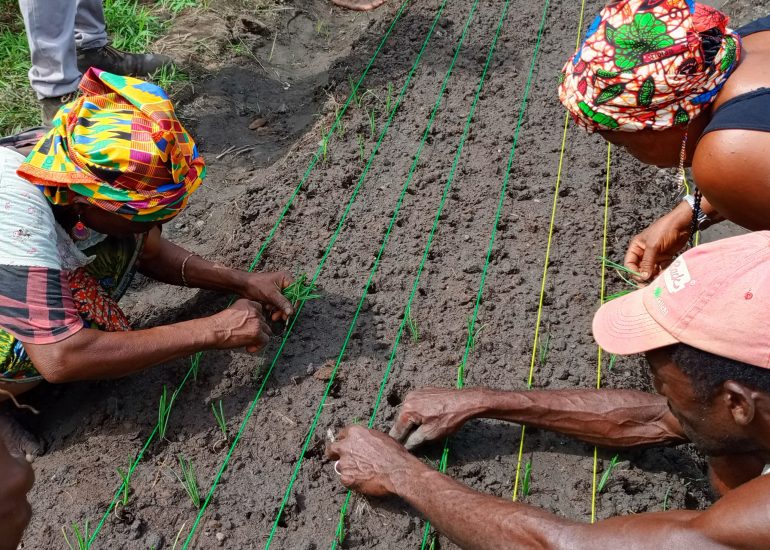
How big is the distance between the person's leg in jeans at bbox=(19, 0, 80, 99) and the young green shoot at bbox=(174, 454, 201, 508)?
93.6 inches

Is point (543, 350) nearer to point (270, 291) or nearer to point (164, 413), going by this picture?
point (270, 291)

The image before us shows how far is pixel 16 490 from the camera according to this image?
3.80 feet

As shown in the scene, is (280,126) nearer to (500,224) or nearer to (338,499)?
(500,224)

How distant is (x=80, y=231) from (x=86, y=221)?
10 centimetres

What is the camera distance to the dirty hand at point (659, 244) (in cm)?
260

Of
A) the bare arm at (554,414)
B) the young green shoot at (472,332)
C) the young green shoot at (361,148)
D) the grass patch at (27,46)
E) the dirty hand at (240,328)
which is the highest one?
the bare arm at (554,414)

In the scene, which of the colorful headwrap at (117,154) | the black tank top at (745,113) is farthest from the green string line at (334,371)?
the black tank top at (745,113)

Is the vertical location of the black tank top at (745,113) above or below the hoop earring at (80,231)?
above

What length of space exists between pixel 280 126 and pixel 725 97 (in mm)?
2799

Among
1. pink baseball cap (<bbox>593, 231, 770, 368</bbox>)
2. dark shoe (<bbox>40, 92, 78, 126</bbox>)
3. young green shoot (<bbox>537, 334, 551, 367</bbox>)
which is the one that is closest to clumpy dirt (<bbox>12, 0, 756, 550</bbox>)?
young green shoot (<bbox>537, 334, 551, 367</bbox>)

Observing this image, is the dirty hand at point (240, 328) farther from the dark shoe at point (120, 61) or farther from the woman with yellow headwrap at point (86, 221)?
the dark shoe at point (120, 61)

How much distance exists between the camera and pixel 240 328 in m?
2.37

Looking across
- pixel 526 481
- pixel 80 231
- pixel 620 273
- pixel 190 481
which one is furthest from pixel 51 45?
pixel 526 481

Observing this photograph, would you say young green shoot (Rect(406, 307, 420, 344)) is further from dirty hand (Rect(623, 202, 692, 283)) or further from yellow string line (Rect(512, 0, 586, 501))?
dirty hand (Rect(623, 202, 692, 283))
